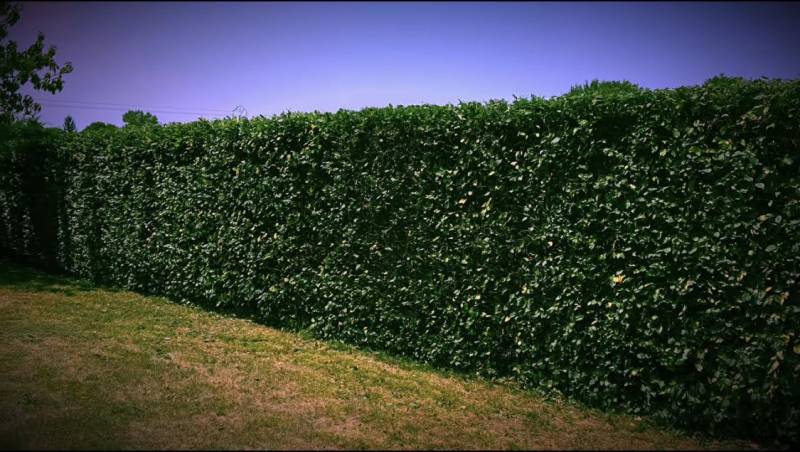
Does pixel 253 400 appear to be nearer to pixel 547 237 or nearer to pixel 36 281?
pixel 547 237

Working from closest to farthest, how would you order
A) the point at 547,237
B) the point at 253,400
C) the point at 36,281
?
the point at 253,400, the point at 547,237, the point at 36,281

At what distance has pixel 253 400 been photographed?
5.10m

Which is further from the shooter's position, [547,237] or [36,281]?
[36,281]

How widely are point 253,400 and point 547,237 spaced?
383 cm

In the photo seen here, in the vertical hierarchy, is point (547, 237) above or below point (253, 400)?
above

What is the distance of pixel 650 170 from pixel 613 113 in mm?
735

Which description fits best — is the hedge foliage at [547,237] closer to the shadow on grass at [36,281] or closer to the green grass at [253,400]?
the green grass at [253,400]

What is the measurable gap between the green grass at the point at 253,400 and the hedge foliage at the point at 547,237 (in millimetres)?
506

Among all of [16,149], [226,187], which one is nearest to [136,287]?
[226,187]

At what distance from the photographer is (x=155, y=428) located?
436 cm

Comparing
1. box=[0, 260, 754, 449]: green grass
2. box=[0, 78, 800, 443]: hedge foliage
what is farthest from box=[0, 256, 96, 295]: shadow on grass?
box=[0, 78, 800, 443]: hedge foliage

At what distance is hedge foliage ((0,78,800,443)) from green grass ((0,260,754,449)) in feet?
1.66

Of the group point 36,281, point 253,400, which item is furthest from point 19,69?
point 253,400

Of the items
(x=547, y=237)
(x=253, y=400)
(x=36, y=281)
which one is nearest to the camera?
(x=253, y=400)
